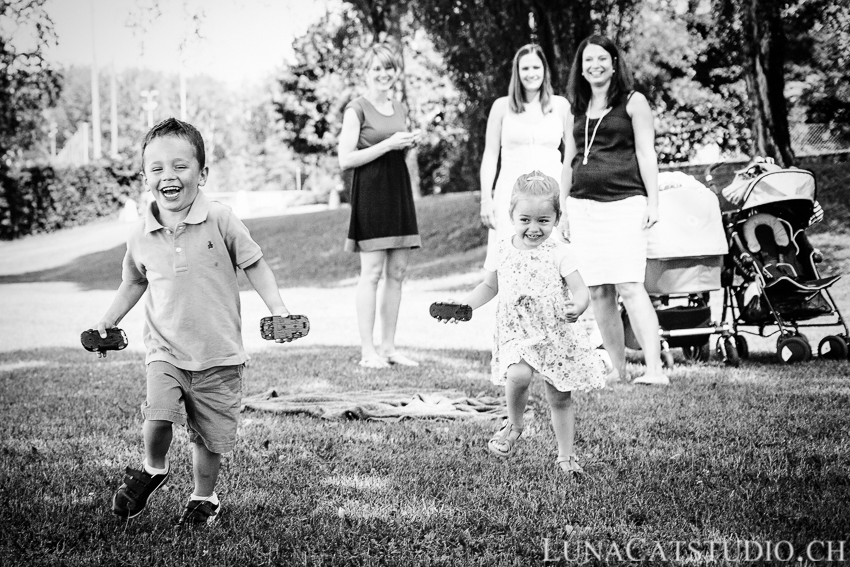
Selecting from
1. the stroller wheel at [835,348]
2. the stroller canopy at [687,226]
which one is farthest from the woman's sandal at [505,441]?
the stroller wheel at [835,348]

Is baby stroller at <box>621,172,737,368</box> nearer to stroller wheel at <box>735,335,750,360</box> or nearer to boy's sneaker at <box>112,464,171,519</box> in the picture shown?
stroller wheel at <box>735,335,750,360</box>

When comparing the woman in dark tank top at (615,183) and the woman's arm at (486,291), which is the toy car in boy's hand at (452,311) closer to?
the woman's arm at (486,291)

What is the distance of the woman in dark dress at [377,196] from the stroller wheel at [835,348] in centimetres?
316

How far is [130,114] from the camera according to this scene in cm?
7944

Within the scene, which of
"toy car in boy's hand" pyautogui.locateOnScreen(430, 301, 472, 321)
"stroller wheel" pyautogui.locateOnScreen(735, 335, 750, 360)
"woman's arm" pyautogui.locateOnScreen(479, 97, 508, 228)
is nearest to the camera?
"toy car in boy's hand" pyautogui.locateOnScreen(430, 301, 472, 321)

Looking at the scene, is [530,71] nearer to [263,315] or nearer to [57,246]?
[263,315]

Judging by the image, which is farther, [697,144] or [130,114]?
[130,114]

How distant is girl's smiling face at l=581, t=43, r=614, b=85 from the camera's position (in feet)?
19.4

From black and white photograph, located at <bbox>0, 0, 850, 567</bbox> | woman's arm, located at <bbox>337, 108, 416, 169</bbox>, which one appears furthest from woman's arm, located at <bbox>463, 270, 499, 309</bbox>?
woman's arm, located at <bbox>337, 108, 416, 169</bbox>

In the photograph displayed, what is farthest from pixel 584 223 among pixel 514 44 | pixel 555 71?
pixel 514 44

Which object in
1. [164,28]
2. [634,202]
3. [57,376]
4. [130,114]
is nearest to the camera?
[634,202]

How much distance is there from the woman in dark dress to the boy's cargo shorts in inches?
142

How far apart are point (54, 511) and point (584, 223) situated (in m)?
3.92

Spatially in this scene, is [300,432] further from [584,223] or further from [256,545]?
[584,223]
